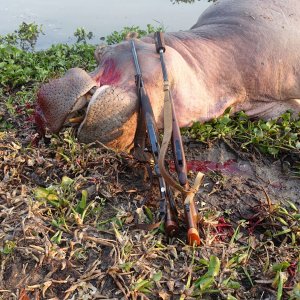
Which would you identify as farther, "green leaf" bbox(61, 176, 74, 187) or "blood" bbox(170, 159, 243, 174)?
"blood" bbox(170, 159, 243, 174)

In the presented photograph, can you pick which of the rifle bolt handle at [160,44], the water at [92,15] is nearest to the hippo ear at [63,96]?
the rifle bolt handle at [160,44]

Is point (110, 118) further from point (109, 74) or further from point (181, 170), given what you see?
point (181, 170)

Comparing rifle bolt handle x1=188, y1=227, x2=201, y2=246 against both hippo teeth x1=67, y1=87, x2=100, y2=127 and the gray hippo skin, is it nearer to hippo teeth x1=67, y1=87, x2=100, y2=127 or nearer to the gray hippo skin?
the gray hippo skin

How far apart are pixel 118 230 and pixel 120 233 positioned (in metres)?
0.04

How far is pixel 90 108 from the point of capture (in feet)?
8.08

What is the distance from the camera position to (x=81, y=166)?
8.61 feet

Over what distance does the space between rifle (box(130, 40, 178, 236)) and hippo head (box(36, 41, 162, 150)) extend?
4 centimetres

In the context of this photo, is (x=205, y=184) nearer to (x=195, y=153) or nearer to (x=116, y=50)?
(x=195, y=153)

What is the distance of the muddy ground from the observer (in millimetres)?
1901

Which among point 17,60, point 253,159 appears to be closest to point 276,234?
point 253,159

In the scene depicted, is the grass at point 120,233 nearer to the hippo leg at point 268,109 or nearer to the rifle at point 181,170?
the rifle at point 181,170

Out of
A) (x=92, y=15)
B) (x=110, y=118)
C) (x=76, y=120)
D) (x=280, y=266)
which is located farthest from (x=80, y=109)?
(x=92, y=15)

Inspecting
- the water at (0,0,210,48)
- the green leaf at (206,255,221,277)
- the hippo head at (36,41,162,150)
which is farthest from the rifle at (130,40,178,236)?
the water at (0,0,210,48)

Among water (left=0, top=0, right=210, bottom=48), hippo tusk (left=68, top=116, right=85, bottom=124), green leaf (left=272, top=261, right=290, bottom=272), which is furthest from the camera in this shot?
water (left=0, top=0, right=210, bottom=48)
